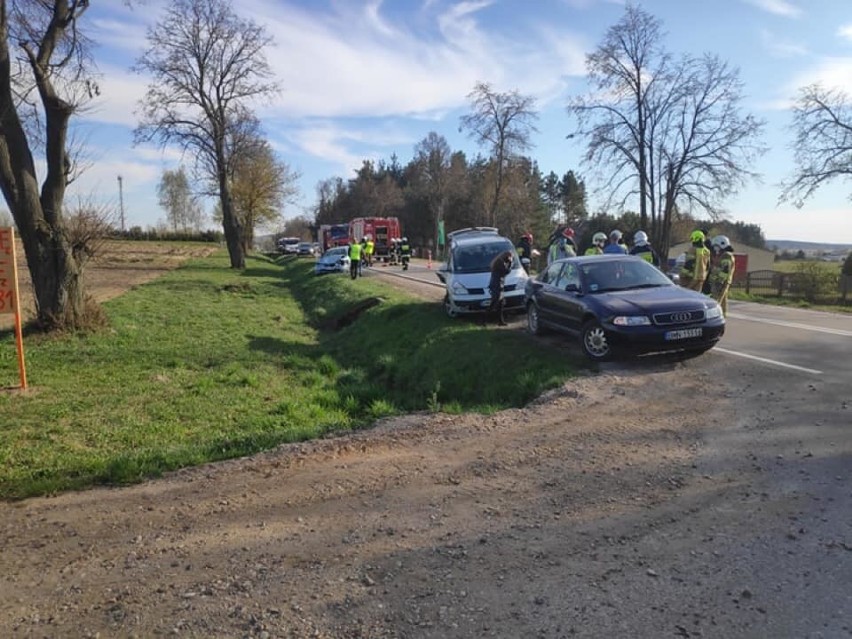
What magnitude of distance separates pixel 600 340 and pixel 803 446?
3.79 metres

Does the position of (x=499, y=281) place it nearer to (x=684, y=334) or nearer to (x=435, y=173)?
(x=684, y=334)

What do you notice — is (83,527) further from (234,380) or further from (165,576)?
(234,380)

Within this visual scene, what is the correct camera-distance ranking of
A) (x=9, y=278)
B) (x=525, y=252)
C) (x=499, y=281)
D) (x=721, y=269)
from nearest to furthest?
(x=9, y=278), (x=721, y=269), (x=499, y=281), (x=525, y=252)

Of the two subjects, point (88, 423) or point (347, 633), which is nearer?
point (347, 633)

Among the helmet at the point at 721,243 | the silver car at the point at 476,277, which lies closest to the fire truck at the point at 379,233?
the silver car at the point at 476,277

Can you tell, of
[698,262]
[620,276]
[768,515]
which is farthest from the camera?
[698,262]

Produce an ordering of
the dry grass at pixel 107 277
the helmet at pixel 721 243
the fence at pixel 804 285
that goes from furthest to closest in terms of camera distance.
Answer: the fence at pixel 804 285 → the dry grass at pixel 107 277 → the helmet at pixel 721 243

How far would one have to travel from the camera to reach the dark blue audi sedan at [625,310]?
8.99 meters

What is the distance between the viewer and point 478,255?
15602mm

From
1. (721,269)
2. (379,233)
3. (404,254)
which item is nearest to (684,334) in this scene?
(721,269)

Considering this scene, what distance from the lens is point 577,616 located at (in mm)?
3406

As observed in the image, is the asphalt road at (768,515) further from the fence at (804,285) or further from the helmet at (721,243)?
the fence at (804,285)

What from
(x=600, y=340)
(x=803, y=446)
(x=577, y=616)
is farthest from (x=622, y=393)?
(x=577, y=616)

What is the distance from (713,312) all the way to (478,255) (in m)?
7.13
